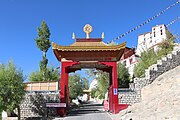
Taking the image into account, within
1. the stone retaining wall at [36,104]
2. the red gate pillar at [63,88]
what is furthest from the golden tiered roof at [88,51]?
the stone retaining wall at [36,104]

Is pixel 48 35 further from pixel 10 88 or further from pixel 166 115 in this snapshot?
pixel 166 115

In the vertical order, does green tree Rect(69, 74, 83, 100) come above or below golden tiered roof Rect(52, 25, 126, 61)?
below

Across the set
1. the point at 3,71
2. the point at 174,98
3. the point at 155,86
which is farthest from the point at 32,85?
the point at 174,98

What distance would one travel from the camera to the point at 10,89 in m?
16.9

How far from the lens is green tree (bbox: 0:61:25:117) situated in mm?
16797

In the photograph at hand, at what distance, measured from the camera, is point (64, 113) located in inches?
734

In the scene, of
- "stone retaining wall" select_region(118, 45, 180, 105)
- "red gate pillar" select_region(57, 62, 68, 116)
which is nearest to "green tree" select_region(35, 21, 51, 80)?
"red gate pillar" select_region(57, 62, 68, 116)

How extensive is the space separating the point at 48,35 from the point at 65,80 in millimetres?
17364

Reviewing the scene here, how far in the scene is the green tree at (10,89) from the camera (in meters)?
16.8

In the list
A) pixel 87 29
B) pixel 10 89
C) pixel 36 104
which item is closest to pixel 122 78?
pixel 87 29

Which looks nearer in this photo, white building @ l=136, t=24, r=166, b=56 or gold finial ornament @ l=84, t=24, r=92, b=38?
gold finial ornament @ l=84, t=24, r=92, b=38

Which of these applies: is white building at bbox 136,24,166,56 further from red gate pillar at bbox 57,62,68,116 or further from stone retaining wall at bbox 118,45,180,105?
red gate pillar at bbox 57,62,68,116

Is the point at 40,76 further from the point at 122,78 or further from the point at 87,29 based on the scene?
the point at 87,29

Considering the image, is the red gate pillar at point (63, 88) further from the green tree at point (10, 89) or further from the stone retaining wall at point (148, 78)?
the stone retaining wall at point (148, 78)
